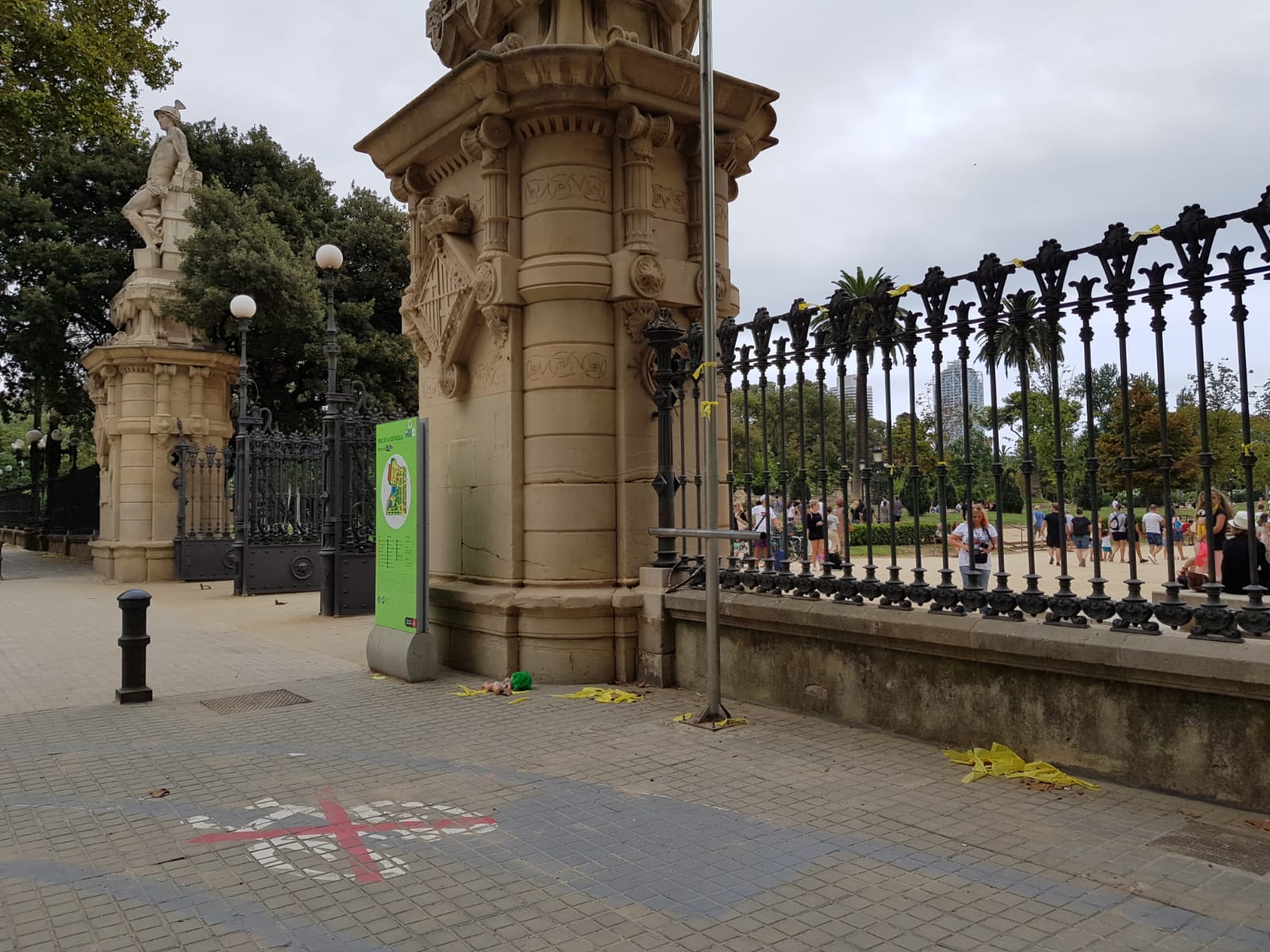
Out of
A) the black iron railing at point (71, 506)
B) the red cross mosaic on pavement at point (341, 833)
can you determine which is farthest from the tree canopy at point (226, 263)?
the red cross mosaic on pavement at point (341, 833)

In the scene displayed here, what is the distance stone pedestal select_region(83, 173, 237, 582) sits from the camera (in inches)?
858

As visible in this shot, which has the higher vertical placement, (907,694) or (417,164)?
(417,164)

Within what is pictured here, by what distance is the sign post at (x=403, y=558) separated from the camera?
8039mm

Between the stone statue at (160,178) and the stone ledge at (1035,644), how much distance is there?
22.2 meters

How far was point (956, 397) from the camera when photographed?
2805 inches

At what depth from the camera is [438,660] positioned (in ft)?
28.8

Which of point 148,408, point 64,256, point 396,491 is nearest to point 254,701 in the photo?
point 396,491

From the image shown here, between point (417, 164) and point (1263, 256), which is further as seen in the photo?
point (417, 164)

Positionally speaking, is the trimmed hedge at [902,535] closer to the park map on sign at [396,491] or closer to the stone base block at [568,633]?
the stone base block at [568,633]

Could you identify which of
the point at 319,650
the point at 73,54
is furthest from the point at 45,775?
the point at 73,54

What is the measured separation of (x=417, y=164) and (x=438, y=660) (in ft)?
16.2

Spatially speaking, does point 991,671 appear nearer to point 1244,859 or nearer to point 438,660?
point 1244,859

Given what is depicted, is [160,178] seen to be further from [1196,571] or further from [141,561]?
[1196,571]

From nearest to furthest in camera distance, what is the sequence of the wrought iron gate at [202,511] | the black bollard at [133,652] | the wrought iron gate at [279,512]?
the black bollard at [133,652] < the wrought iron gate at [279,512] < the wrought iron gate at [202,511]
